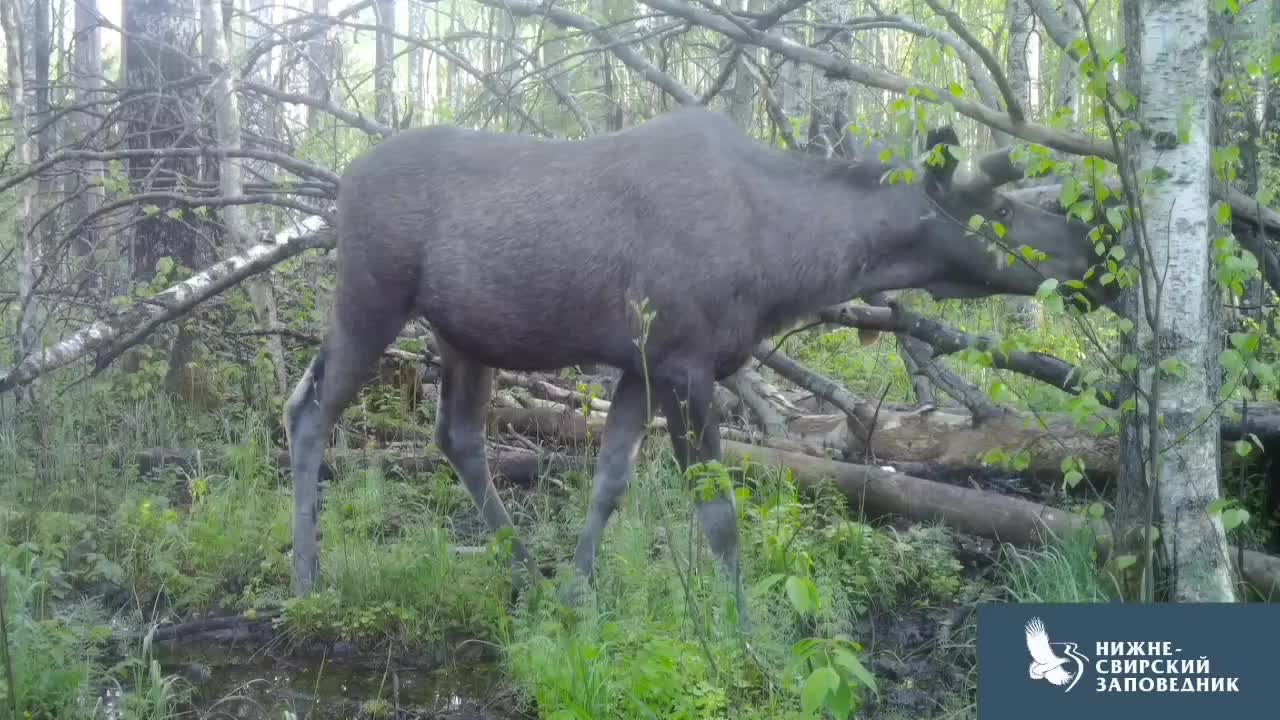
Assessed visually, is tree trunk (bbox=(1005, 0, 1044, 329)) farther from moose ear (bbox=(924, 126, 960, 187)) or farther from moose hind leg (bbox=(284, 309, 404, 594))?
moose hind leg (bbox=(284, 309, 404, 594))

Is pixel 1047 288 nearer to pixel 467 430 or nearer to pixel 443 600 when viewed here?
pixel 443 600

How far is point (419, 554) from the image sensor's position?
4.98 meters

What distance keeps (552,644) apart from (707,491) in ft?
3.50

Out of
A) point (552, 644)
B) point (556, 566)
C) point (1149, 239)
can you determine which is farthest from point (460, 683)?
point (1149, 239)

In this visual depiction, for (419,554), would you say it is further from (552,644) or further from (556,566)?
(552,644)

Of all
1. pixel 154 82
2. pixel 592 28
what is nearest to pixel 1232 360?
pixel 592 28

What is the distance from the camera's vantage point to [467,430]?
546 centimetres

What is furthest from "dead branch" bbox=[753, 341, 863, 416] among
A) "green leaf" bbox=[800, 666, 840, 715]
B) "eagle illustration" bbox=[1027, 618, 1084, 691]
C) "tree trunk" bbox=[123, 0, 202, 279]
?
"tree trunk" bbox=[123, 0, 202, 279]

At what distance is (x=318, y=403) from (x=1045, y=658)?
A: 362cm

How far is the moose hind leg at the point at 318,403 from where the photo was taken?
5.08 metres

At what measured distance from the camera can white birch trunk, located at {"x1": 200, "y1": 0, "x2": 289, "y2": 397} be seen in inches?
263

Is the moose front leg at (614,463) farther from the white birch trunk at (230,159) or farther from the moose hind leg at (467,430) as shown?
the white birch trunk at (230,159)

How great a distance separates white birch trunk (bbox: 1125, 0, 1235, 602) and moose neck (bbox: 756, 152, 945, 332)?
1215 mm

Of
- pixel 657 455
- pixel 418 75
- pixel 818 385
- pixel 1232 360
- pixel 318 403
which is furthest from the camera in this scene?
pixel 418 75
